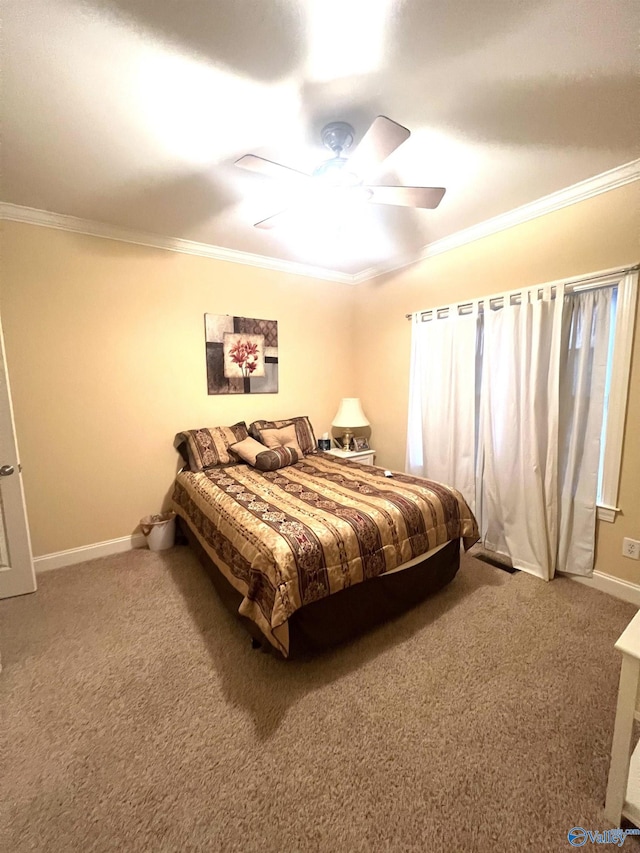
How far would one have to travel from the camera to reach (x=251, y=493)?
2293mm

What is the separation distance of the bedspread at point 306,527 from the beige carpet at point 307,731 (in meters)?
0.36

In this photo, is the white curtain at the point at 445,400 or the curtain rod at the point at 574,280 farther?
the white curtain at the point at 445,400

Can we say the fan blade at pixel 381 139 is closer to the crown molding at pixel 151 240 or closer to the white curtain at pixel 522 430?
the white curtain at pixel 522 430

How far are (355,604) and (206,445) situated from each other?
71.9 inches

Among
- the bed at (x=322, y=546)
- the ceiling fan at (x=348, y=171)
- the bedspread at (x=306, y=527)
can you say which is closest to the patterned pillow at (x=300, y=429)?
the bedspread at (x=306, y=527)

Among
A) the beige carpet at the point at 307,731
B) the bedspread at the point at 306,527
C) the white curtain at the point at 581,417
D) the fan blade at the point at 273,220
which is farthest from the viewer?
the white curtain at the point at 581,417

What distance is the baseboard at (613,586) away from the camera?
2104mm

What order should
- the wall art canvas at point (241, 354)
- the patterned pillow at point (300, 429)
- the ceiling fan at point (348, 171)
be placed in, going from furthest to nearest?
the patterned pillow at point (300, 429), the wall art canvas at point (241, 354), the ceiling fan at point (348, 171)

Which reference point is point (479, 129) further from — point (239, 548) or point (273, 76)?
point (239, 548)

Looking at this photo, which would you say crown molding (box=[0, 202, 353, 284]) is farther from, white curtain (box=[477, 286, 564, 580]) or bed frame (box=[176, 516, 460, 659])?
bed frame (box=[176, 516, 460, 659])

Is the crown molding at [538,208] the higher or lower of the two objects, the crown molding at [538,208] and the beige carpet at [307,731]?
the higher

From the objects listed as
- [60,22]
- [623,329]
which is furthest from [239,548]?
[623,329]

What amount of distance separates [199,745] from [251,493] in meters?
1.25

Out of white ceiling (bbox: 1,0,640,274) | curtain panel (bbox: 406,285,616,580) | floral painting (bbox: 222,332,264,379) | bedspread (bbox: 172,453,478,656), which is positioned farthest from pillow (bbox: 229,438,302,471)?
white ceiling (bbox: 1,0,640,274)
